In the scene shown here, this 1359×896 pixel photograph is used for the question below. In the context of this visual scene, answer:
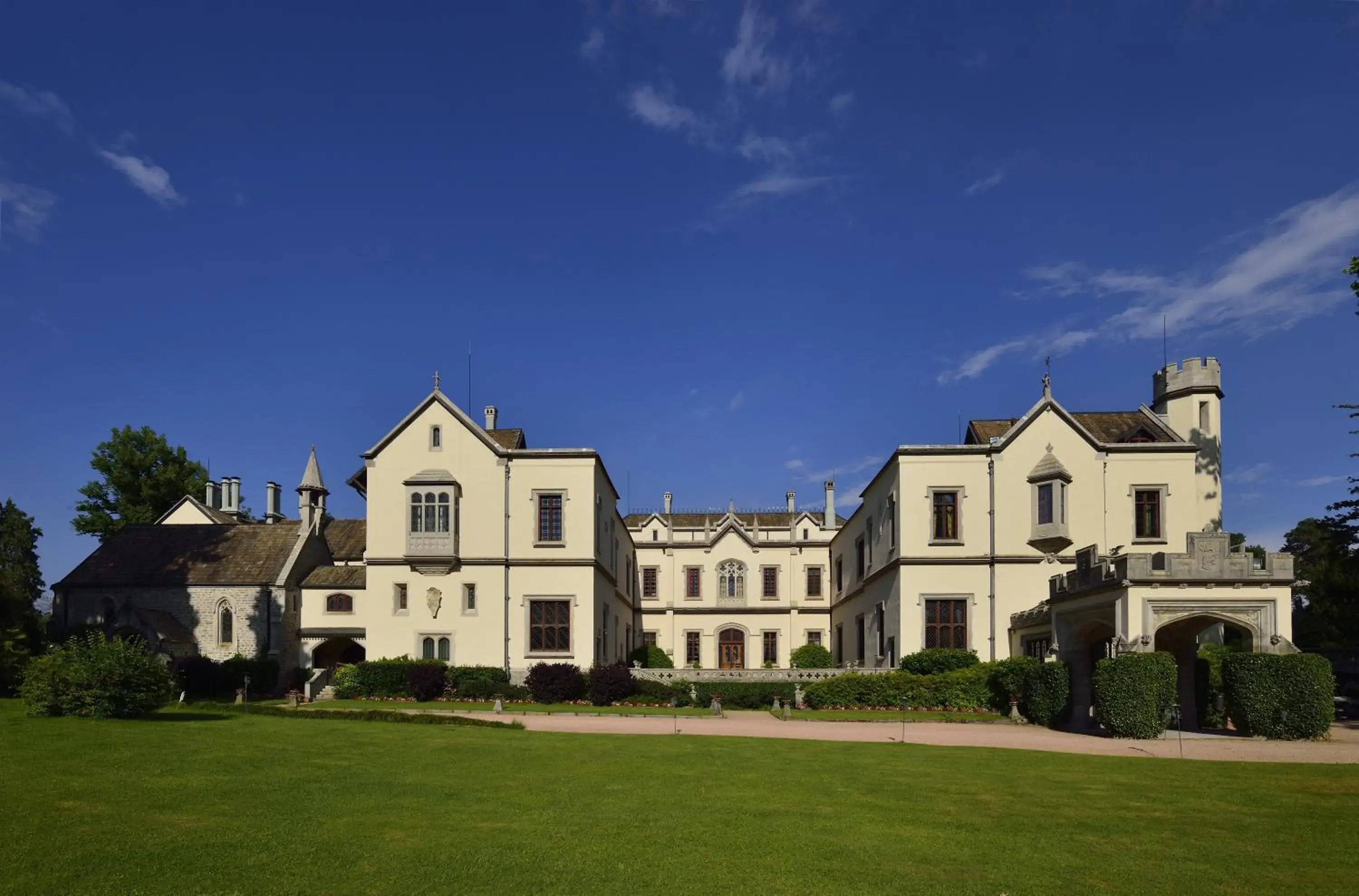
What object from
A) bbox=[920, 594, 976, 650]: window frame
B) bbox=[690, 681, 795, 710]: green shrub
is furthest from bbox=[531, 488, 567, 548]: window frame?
bbox=[920, 594, 976, 650]: window frame

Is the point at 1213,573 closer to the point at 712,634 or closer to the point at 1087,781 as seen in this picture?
the point at 1087,781

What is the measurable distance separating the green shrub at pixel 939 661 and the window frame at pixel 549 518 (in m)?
15.5

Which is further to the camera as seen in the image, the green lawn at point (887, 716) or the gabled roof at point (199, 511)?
the gabled roof at point (199, 511)

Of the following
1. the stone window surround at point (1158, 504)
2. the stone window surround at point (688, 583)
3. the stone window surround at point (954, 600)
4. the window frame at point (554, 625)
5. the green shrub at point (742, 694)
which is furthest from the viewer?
the stone window surround at point (688, 583)

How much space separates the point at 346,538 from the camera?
48.8 meters

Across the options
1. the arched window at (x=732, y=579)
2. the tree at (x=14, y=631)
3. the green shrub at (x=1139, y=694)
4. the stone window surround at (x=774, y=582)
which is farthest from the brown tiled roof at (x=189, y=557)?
the green shrub at (x=1139, y=694)

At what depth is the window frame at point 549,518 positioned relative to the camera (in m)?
40.1

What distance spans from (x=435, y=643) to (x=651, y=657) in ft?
61.3

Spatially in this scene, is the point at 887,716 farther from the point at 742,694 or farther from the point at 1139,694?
the point at 1139,694

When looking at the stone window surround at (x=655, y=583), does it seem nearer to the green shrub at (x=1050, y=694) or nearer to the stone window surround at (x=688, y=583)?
the stone window surround at (x=688, y=583)

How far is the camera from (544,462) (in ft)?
132

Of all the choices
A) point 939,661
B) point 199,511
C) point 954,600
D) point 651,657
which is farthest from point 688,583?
point 199,511

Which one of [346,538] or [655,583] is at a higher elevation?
[346,538]

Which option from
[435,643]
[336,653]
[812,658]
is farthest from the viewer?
[812,658]
